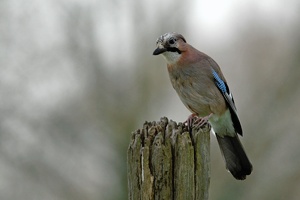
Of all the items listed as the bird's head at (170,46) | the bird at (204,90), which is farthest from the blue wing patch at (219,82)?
the bird's head at (170,46)

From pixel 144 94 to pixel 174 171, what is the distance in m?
9.22

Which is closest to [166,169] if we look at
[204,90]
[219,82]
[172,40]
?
[172,40]

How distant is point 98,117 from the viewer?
541 inches

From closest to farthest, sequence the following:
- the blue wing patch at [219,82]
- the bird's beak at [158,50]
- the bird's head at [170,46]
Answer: the bird's beak at [158,50] → the bird's head at [170,46] → the blue wing patch at [219,82]

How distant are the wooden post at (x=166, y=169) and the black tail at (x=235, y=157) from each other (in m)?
2.26

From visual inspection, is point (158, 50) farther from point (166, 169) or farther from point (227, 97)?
point (166, 169)

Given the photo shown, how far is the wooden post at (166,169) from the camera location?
4.54 m

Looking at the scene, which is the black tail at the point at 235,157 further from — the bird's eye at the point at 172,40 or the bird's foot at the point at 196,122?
the bird's eye at the point at 172,40

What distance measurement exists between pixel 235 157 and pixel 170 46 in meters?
1.24

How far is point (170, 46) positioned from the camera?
23.2 ft

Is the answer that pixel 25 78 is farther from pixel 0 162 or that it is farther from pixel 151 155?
pixel 151 155

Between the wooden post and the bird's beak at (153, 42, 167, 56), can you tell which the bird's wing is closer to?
the bird's beak at (153, 42, 167, 56)

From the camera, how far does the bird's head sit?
6953 mm

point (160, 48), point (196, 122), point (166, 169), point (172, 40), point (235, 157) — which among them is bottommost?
point (166, 169)
